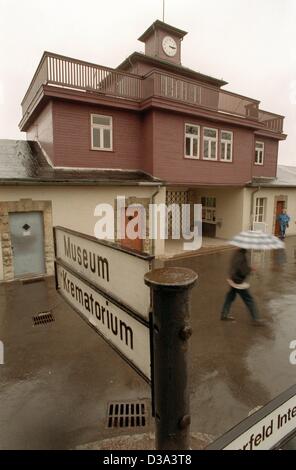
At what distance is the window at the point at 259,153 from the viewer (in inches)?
726

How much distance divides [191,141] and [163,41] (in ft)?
24.0

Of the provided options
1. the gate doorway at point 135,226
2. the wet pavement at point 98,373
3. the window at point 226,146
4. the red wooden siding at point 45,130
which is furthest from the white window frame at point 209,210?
the wet pavement at point 98,373

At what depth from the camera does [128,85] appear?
12.4 m

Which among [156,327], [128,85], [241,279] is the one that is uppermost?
[128,85]

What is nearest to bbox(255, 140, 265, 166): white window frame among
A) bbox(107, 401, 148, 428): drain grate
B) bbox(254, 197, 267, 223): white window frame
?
bbox(254, 197, 267, 223): white window frame

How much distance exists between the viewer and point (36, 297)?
7945 mm

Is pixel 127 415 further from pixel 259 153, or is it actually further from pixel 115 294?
pixel 259 153

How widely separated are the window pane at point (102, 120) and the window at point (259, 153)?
1096cm

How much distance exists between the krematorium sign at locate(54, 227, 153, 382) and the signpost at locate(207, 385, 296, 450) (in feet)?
1.45

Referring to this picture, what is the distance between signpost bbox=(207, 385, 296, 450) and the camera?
1.20 m

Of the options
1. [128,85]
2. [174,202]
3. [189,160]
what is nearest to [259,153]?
[174,202]

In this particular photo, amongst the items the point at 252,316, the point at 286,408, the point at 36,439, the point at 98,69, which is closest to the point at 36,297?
the point at 36,439

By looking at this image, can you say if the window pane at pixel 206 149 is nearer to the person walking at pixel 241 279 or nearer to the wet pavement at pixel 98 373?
the wet pavement at pixel 98 373
